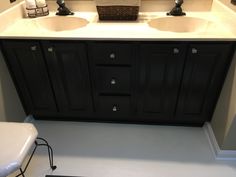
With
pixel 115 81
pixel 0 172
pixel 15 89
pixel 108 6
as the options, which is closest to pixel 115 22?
pixel 108 6

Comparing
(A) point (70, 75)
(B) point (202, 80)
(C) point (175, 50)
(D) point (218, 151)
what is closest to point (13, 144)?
(A) point (70, 75)

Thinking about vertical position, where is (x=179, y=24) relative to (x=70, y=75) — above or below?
above

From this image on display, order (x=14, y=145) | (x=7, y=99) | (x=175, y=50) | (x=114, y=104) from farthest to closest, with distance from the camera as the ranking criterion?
(x=114, y=104) < (x=7, y=99) < (x=175, y=50) < (x=14, y=145)

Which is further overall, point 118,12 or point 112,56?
point 118,12

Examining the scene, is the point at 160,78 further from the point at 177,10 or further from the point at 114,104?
the point at 177,10

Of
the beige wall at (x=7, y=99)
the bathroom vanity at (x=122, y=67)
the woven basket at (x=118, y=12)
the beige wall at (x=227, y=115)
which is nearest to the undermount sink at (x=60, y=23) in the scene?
the bathroom vanity at (x=122, y=67)

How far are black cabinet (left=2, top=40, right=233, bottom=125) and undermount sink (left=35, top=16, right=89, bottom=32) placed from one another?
1.26 feet

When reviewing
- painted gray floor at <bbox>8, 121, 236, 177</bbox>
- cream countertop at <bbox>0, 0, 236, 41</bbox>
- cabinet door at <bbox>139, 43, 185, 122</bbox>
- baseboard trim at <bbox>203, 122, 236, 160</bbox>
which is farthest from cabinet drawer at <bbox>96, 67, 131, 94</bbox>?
baseboard trim at <bbox>203, 122, 236, 160</bbox>

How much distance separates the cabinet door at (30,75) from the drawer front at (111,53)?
0.41 meters

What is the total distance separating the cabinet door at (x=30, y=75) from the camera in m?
A: 1.46

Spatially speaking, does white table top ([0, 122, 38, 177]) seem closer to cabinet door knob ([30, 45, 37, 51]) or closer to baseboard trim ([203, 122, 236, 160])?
cabinet door knob ([30, 45, 37, 51])

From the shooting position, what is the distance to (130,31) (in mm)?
1433

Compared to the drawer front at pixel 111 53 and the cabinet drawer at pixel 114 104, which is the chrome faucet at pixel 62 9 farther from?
the cabinet drawer at pixel 114 104

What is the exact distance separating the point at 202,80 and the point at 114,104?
2.30ft
